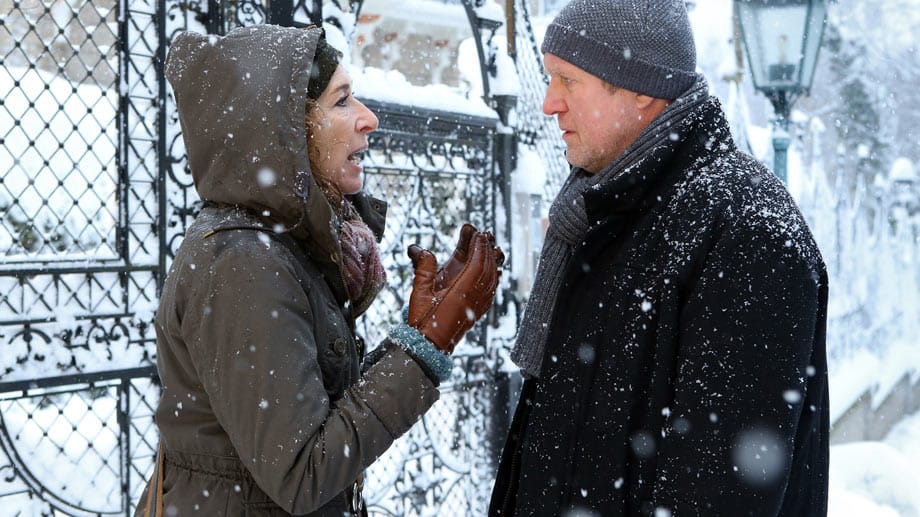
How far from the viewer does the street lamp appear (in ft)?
18.7

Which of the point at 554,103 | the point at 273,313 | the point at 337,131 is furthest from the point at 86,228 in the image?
the point at 554,103

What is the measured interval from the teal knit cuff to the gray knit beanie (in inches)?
31.9

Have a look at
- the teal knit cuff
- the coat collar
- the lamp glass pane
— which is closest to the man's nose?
the coat collar

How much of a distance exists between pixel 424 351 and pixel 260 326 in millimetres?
420

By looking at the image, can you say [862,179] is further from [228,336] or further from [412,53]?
[228,336]

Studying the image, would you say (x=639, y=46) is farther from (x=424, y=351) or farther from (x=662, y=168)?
(x=424, y=351)

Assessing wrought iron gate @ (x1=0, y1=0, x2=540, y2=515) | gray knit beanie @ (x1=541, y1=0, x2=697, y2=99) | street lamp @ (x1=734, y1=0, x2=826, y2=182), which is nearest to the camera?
gray knit beanie @ (x1=541, y1=0, x2=697, y2=99)

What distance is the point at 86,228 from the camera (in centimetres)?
391

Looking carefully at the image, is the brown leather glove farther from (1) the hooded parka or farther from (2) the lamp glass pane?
(2) the lamp glass pane

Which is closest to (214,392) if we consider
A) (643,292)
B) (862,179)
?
(643,292)

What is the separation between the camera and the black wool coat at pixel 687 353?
184 cm

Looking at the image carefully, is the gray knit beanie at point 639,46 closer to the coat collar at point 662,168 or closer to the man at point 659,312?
the man at point 659,312

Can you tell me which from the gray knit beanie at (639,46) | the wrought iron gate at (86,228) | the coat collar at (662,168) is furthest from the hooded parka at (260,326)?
the wrought iron gate at (86,228)

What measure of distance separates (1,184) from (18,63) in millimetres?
553
